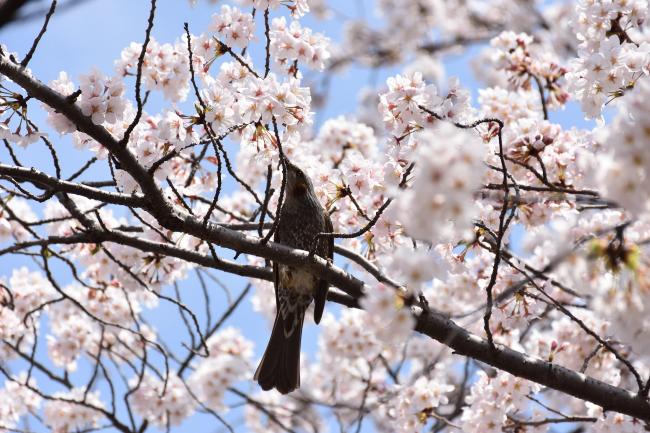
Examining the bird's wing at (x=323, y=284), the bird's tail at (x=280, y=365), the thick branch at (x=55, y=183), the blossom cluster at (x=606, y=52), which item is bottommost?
the thick branch at (x=55, y=183)

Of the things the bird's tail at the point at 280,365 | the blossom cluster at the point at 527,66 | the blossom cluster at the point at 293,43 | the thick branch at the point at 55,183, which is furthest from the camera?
the blossom cluster at the point at 527,66

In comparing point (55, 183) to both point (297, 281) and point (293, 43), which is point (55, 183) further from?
point (297, 281)

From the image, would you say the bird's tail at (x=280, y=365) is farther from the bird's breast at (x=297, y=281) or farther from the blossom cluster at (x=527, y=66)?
the blossom cluster at (x=527, y=66)

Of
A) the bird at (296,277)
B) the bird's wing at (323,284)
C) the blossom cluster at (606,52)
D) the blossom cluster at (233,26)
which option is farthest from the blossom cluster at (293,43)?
the blossom cluster at (606,52)

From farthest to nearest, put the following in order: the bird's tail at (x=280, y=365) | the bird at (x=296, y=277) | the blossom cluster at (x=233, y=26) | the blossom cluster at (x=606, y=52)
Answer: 1. the bird at (x=296, y=277)
2. the bird's tail at (x=280, y=365)
3. the blossom cluster at (x=233, y=26)
4. the blossom cluster at (x=606, y=52)

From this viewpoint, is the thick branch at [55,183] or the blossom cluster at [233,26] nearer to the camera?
the thick branch at [55,183]

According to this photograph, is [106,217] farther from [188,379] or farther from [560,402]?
[560,402]

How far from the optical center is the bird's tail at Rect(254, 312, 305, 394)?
392cm

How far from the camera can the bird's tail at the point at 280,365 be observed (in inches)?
154

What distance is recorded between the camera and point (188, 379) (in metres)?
6.40

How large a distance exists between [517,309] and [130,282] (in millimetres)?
2243

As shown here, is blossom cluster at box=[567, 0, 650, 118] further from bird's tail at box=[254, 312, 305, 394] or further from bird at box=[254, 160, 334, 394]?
bird's tail at box=[254, 312, 305, 394]

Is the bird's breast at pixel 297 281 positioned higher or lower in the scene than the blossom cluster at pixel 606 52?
lower

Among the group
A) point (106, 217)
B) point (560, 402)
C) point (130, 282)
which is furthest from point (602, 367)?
point (106, 217)
